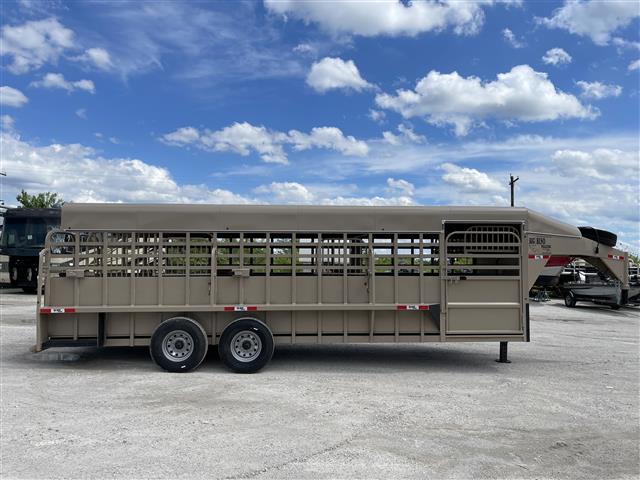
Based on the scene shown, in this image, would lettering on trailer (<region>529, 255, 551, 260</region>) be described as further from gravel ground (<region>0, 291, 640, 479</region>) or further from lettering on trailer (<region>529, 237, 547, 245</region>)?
gravel ground (<region>0, 291, 640, 479</region>)

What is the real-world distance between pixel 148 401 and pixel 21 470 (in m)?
1.99

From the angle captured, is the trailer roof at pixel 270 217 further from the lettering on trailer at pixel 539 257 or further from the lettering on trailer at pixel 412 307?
the lettering on trailer at pixel 412 307

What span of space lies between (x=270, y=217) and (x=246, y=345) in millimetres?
2076

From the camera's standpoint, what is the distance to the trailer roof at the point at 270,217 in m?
7.60

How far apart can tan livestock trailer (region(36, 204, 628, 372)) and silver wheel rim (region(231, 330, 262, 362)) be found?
0.02m

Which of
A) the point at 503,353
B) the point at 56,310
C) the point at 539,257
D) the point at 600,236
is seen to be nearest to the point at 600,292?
the point at 600,236

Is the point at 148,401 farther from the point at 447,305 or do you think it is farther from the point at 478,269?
the point at 478,269

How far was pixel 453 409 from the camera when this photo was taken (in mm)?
5969

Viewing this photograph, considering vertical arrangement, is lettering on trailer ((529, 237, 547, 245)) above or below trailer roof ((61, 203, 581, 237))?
below

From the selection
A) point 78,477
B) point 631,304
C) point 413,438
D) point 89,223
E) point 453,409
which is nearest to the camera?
point 78,477

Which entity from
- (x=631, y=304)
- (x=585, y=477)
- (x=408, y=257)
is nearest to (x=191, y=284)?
(x=408, y=257)

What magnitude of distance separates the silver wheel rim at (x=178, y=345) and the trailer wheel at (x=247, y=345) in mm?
507

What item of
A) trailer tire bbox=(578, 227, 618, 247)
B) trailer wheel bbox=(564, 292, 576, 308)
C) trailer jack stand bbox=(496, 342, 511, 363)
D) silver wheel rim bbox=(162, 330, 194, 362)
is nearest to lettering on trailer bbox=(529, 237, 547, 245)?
trailer tire bbox=(578, 227, 618, 247)

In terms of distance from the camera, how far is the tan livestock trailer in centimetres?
762
